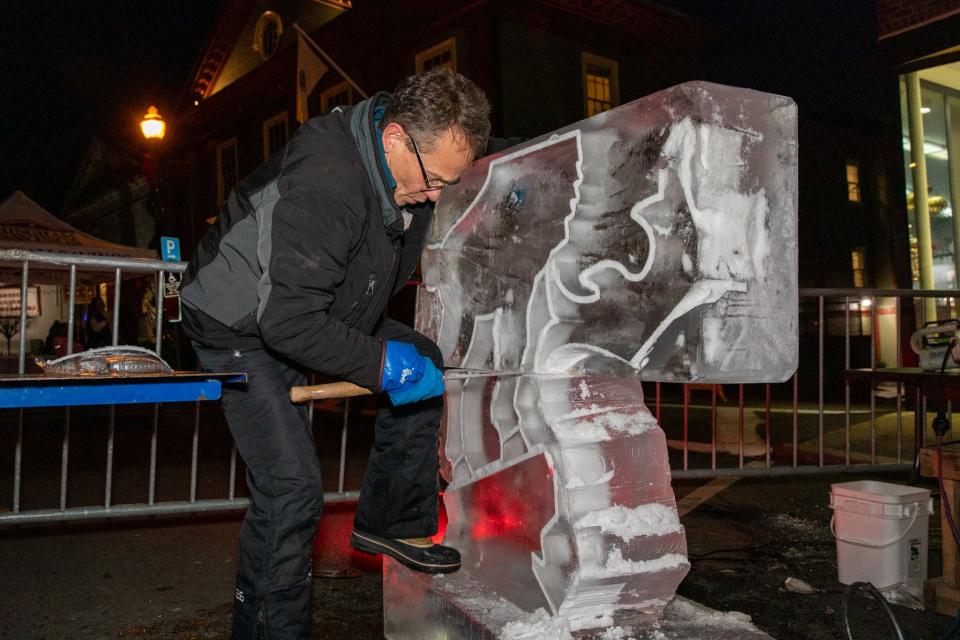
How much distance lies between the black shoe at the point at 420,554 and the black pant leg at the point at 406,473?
0.13 ft

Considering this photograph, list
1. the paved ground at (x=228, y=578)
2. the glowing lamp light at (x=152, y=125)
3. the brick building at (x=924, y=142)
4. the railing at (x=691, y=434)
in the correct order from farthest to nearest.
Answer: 1. the glowing lamp light at (x=152, y=125)
2. the brick building at (x=924, y=142)
3. the railing at (x=691, y=434)
4. the paved ground at (x=228, y=578)

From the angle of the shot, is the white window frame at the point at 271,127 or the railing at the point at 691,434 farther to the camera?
the white window frame at the point at 271,127

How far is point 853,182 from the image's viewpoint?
2738 centimetres

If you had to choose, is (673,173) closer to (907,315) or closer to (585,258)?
(585,258)

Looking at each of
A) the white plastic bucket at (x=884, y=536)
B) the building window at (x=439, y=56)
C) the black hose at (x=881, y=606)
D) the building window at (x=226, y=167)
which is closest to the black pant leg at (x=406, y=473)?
the black hose at (x=881, y=606)

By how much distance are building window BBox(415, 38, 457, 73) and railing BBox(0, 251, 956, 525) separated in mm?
A: 7989

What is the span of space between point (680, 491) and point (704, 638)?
3.56 metres

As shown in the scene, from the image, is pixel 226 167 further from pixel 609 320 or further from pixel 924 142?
pixel 609 320

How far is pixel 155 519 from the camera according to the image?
5098mm

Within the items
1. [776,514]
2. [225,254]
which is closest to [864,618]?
[776,514]

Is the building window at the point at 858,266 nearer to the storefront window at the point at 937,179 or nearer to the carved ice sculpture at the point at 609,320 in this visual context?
the storefront window at the point at 937,179

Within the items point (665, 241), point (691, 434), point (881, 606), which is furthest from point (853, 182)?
point (665, 241)

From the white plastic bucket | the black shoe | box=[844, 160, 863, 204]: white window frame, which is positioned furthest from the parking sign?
box=[844, 160, 863, 204]: white window frame

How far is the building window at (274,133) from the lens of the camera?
21.9 meters
